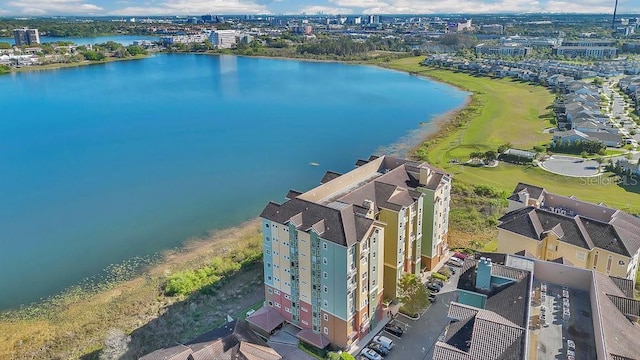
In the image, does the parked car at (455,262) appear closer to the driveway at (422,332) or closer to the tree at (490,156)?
the driveway at (422,332)

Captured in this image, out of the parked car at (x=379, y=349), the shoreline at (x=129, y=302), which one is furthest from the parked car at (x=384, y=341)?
the shoreline at (x=129, y=302)

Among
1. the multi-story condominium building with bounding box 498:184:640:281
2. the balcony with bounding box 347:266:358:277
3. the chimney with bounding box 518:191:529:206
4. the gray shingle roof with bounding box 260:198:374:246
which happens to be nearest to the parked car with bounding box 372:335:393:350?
the balcony with bounding box 347:266:358:277

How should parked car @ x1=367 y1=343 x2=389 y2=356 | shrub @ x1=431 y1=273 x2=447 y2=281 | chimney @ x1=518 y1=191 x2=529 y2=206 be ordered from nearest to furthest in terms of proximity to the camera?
1. parked car @ x1=367 y1=343 x2=389 y2=356
2. chimney @ x1=518 y1=191 x2=529 y2=206
3. shrub @ x1=431 y1=273 x2=447 y2=281

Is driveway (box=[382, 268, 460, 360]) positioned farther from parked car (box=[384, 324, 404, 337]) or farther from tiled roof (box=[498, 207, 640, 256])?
tiled roof (box=[498, 207, 640, 256])

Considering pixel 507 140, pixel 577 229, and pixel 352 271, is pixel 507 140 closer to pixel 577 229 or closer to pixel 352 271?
pixel 577 229

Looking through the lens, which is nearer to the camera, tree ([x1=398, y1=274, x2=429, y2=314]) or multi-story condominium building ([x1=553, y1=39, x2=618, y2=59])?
tree ([x1=398, y1=274, x2=429, y2=314])

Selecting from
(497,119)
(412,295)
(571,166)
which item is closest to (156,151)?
(412,295)

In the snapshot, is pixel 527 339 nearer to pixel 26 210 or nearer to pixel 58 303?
pixel 58 303
